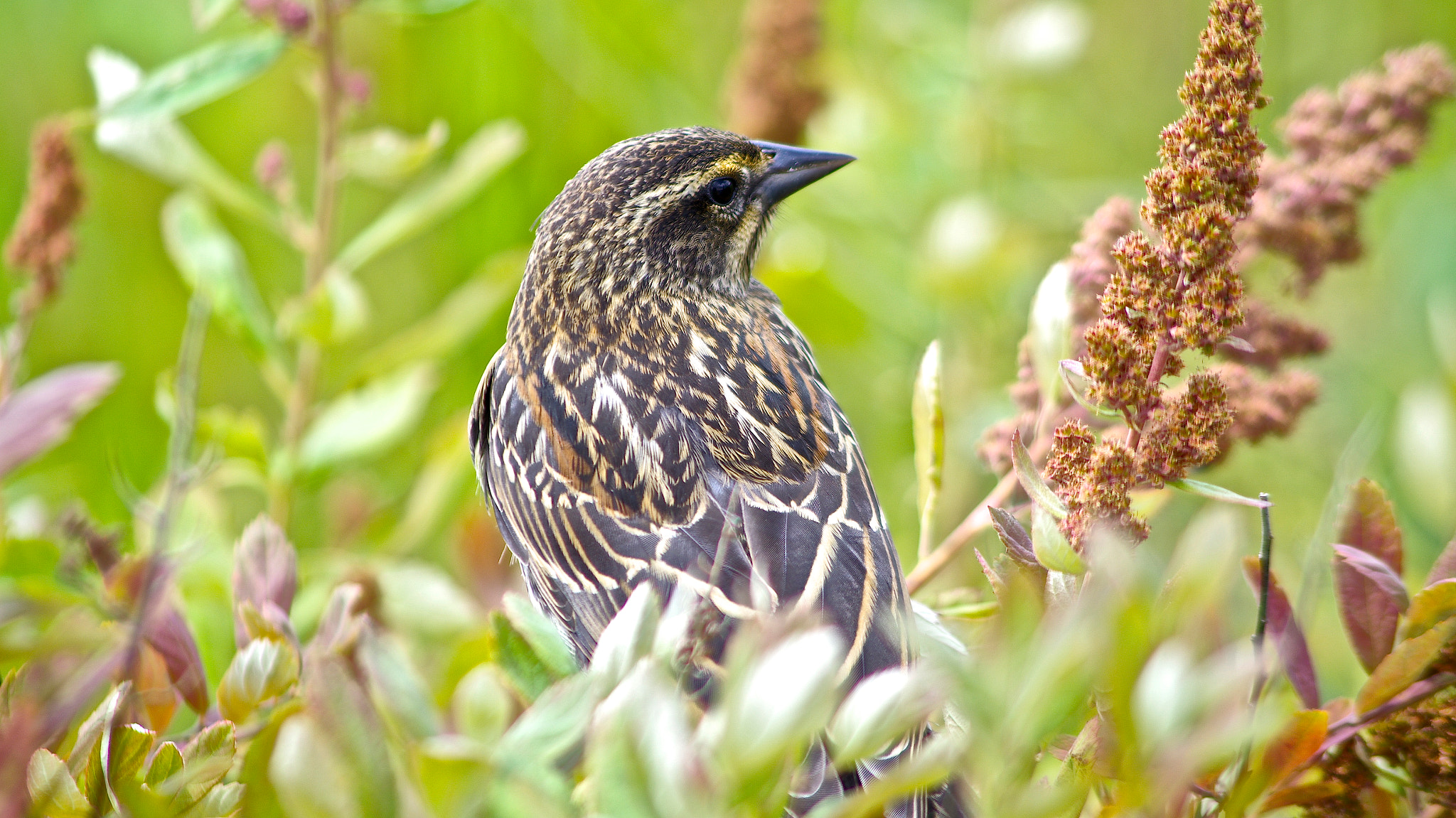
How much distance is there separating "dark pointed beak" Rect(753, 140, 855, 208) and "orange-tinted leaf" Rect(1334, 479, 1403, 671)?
3.86 feet

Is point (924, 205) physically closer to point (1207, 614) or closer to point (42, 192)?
point (42, 192)

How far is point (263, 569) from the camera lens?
3.98 feet

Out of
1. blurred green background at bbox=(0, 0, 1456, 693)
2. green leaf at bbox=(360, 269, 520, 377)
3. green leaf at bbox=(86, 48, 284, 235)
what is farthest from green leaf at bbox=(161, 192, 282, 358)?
blurred green background at bbox=(0, 0, 1456, 693)

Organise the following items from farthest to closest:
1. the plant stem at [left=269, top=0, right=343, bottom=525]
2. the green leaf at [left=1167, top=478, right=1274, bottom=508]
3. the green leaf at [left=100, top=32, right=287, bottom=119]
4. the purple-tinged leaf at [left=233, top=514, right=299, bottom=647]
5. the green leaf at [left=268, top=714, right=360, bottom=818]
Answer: the plant stem at [left=269, top=0, right=343, bottom=525] → the green leaf at [left=100, top=32, right=287, bottom=119] → the purple-tinged leaf at [left=233, top=514, right=299, bottom=647] → the green leaf at [left=1167, top=478, right=1274, bottom=508] → the green leaf at [left=268, top=714, right=360, bottom=818]

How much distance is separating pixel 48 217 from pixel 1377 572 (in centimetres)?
154

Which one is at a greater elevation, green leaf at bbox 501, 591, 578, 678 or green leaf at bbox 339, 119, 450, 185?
green leaf at bbox 339, 119, 450, 185

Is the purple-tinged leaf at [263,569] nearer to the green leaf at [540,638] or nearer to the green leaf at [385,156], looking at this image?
the green leaf at [540,638]

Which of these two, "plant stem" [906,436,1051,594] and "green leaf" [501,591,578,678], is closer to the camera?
"green leaf" [501,591,578,678]

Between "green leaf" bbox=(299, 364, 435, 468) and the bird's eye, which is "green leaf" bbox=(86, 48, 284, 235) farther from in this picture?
the bird's eye

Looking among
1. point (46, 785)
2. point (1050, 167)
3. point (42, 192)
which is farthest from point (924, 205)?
point (46, 785)

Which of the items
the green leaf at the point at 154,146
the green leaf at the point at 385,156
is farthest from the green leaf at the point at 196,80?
the green leaf at the point at 385,156

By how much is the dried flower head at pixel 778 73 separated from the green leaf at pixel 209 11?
119 centimetres

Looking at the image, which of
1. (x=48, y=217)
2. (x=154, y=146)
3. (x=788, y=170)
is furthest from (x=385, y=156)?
(x=788, y=170)

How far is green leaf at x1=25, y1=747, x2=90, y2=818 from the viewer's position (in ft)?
2.74
